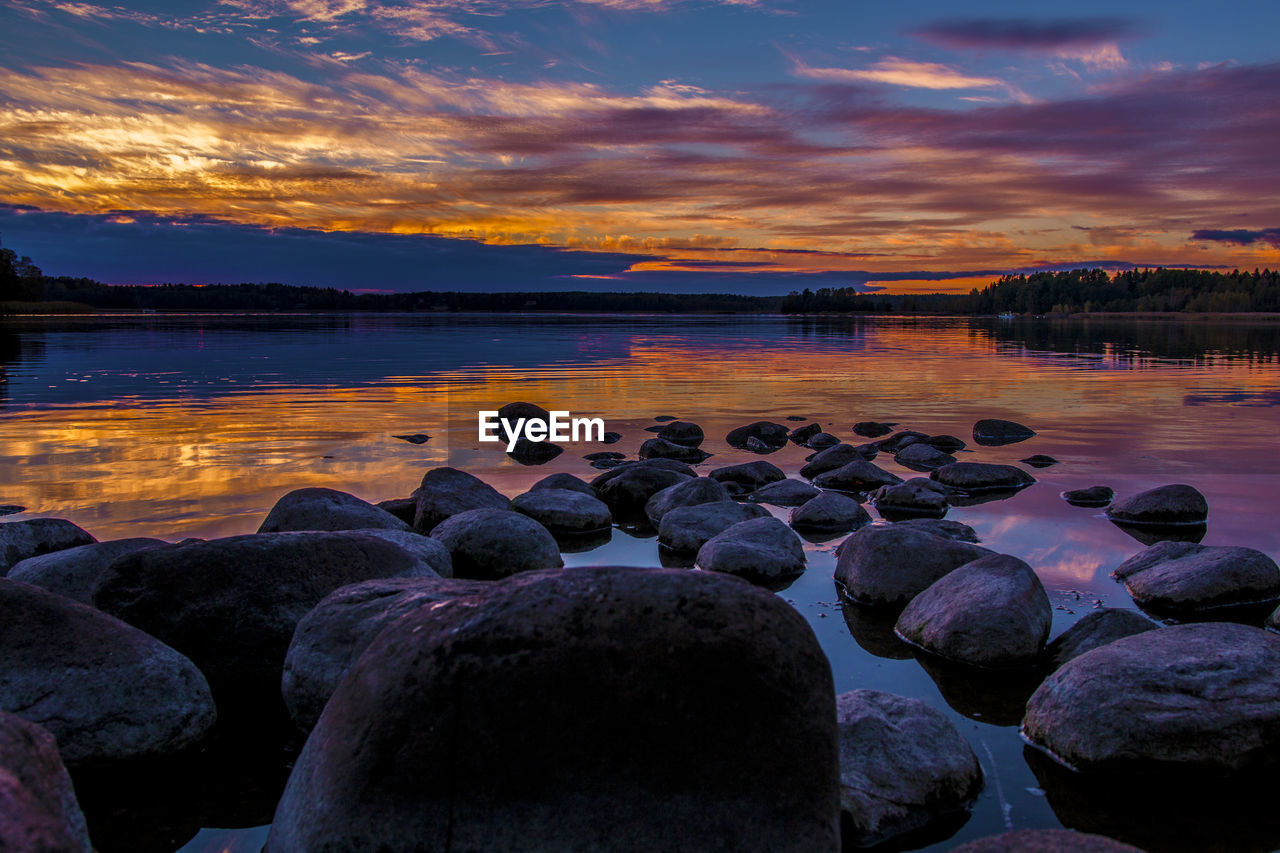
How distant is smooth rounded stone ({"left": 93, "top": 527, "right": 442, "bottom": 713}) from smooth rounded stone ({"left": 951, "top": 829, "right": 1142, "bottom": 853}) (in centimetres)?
438

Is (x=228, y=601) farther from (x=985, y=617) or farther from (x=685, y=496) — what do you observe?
(x=685, y=496)

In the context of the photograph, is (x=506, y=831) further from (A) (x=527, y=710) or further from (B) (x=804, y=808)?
(B) (x=804, y=808)

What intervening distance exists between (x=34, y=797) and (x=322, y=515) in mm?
5416

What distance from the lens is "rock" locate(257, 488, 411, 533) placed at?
7.91 meters

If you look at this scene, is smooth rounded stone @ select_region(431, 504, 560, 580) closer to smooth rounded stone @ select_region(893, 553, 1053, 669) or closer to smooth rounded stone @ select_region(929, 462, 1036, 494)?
smooth rounded stone @ select_region(893, 553, 1053, 669)

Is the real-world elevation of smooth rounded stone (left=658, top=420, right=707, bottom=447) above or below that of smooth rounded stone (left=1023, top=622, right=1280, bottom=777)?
above

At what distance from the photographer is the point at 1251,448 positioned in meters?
15.1

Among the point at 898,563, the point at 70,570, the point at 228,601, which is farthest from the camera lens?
the point at 898,563

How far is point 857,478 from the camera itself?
1177cm

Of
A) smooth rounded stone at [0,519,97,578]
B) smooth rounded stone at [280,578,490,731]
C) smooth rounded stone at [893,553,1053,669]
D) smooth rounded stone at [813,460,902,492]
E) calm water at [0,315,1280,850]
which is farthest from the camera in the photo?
smooth rounded stone at [813,460,902,492]

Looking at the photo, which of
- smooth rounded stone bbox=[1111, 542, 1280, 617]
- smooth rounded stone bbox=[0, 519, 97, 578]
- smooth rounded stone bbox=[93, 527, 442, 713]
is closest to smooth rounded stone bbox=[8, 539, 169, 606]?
smooth rounded stone bbox=[93, 527, 442, 713]

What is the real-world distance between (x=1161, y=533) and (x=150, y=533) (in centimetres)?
1130

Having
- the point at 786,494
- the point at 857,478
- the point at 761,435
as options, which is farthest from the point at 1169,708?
the point at 761,435

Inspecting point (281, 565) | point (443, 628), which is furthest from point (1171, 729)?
point (281, 565)
